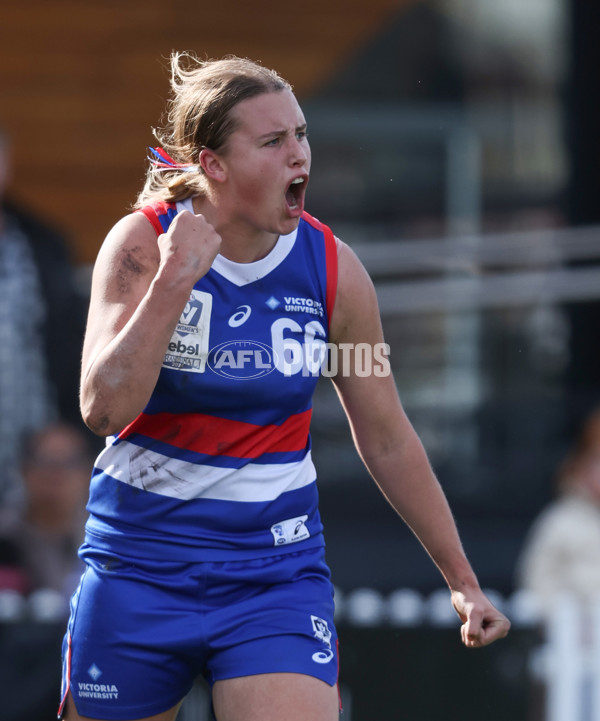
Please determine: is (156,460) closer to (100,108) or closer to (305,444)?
(305,444)

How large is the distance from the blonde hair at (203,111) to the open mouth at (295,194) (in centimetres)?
18

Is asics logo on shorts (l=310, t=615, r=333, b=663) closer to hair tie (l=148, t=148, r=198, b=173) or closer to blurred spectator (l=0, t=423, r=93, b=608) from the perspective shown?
hair tie (l=148, t=148, r=198, b=173)

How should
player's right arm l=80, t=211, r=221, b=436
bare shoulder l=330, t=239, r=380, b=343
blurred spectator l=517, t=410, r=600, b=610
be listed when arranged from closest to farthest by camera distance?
1. player's right arm l=80, t=211, r=221, b=436
2. bare shoulder l=330, t=239, r=380, b=343
3. blurred spectator l=517, t=410, r=600, b=610

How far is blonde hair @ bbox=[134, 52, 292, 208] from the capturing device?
2609 millimetres

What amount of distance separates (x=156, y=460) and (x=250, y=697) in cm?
55

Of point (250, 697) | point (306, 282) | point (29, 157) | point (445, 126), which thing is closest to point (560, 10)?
point (445, 126)

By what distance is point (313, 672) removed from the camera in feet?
8.62

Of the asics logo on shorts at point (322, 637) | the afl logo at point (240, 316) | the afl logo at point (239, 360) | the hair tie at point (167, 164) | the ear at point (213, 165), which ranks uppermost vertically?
the hair tie at point (167, 164)

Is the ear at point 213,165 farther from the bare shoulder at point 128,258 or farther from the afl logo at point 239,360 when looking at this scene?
the afl logo at point 239,360

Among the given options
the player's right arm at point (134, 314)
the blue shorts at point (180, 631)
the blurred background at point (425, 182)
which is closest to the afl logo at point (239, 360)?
the player's right arm at point (134, 314)

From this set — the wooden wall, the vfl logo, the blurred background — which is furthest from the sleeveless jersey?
the wooden wall

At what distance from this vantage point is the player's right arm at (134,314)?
7.81ft

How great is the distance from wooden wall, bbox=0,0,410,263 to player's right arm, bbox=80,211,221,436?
4.50 meters

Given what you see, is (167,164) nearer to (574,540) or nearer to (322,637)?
(322,637)
